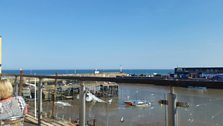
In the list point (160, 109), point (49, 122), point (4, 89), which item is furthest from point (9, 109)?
point (49, 122)

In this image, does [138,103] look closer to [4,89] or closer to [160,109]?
[160,109]

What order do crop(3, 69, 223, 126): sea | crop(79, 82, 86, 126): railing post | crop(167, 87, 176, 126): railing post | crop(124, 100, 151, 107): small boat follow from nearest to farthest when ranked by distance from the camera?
crop(3, 69, 223, 126): sea < crop(167, 87, 176, 126): railing post < crop(124, 100, 151, 107): small boat < crop(79, 82, 86, 126): railing post

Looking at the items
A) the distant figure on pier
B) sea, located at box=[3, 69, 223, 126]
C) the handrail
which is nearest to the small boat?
sea, located at box=[3, 69, 223, 126]

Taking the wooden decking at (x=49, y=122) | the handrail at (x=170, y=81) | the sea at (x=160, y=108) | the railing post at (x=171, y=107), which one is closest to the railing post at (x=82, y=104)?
the sea at (x=160, y=108)

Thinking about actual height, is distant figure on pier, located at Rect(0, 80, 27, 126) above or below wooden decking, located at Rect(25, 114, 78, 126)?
above

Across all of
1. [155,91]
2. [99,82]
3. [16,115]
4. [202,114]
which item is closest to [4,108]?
[16,115]

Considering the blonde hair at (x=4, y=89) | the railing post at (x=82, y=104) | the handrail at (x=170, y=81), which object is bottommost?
the railing post at (x=82, y=104)

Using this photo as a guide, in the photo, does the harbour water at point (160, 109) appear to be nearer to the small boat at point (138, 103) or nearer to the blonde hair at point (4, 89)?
the small boat at point (138, 103)

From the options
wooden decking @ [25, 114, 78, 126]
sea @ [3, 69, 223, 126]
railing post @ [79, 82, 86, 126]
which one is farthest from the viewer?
wooden decking @ [25, 114, 78, 126]

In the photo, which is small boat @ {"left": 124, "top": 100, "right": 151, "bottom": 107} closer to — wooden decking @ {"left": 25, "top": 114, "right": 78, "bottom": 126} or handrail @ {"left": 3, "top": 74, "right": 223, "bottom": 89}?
handrail @ {"left": 3, "top": 74, "right": 223, "bottom": 89}

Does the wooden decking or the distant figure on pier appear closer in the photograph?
the distant figure on pier

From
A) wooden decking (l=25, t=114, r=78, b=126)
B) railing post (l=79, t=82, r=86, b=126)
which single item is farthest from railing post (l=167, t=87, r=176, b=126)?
wooden decking (l=25, t=114, r=78, b=126)

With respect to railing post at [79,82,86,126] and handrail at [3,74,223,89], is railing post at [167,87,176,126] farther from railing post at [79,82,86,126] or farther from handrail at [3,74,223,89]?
railing post at [79,82,86,126]

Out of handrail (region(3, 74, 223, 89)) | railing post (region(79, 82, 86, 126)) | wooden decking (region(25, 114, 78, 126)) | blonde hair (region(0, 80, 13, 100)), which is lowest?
wooden decking (region(25, 114, 78, 126))
